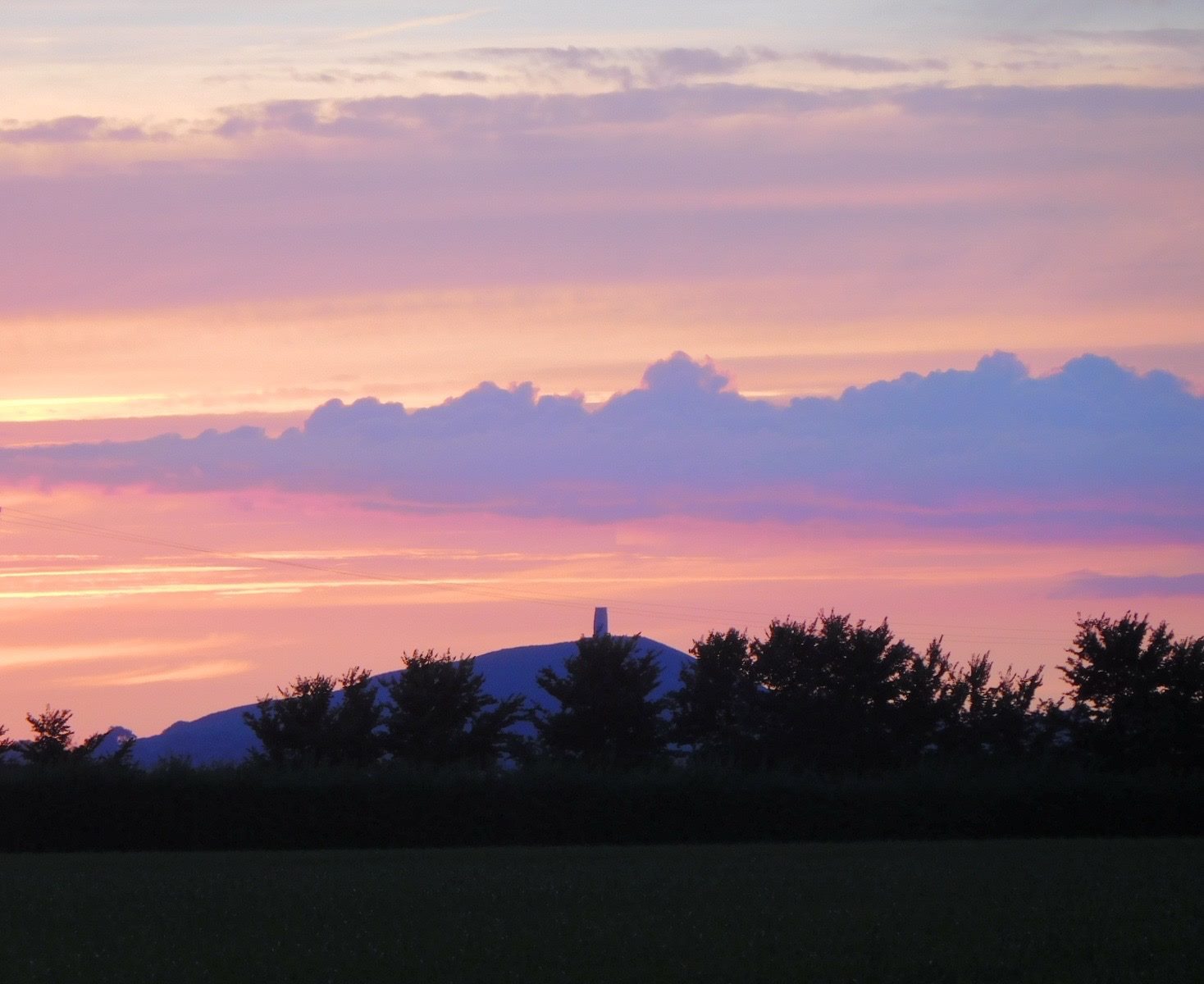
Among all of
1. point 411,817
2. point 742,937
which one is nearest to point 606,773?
point 411,817

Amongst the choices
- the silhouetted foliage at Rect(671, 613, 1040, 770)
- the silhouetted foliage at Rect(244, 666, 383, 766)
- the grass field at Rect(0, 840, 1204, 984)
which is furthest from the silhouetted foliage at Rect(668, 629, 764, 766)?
the grass field at Rect(0, 840, 1204, 984)

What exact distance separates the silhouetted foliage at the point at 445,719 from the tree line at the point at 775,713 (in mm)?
69

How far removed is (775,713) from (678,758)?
965 centimetres

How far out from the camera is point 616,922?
1941 cm

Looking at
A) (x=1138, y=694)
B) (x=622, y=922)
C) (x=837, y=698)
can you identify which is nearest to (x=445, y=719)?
(x=837, y=698)

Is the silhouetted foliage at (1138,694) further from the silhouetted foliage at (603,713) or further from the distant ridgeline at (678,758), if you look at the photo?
the silhouetted foliage at (603,713)

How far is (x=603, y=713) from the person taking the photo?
5950cm

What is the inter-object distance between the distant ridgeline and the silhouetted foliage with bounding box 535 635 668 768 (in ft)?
0.27

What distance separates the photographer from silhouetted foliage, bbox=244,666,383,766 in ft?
191

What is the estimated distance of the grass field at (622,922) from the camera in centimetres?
1556

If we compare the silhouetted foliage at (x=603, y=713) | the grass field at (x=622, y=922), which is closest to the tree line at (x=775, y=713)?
the silhouetted foliage at (x=603, y=713)

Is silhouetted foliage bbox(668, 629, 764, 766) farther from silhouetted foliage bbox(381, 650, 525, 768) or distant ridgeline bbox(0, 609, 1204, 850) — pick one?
silhouetted foliage bbox(381, 650, 525, 768)

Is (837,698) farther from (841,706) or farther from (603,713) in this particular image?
(603,713)

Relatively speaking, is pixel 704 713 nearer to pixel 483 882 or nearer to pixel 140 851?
pixel 140 851
